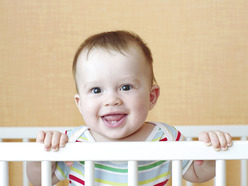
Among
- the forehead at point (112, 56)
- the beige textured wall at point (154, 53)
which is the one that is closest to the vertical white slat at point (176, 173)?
the forehead at point (112, 56)

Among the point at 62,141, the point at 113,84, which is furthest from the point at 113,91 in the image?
the point at 62,141

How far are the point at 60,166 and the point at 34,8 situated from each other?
2.51 ft

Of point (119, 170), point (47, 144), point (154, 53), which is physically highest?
point (154, 53)

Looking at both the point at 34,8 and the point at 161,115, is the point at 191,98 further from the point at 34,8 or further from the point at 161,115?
the point at 34,8

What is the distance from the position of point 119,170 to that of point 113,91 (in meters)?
0.17

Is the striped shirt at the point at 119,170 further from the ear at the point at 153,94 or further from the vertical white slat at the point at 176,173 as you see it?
the vertical white slat at the point at 176,173

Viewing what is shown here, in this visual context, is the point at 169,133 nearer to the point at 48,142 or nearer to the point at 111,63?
the point at 111,63

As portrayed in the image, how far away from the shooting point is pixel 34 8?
4.58 ft

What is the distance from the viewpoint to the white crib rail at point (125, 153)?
589 mm

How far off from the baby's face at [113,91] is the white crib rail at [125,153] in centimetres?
14

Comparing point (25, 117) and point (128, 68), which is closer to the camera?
point (128, 68)

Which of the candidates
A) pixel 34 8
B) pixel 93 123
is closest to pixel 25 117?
pixel 34 8

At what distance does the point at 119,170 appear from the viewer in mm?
775

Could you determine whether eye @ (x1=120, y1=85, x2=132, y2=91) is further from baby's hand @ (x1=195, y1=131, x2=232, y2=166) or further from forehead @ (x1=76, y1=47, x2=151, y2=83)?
baby's hand @ (x1=195, y1=131, x2=232, y2=166)
